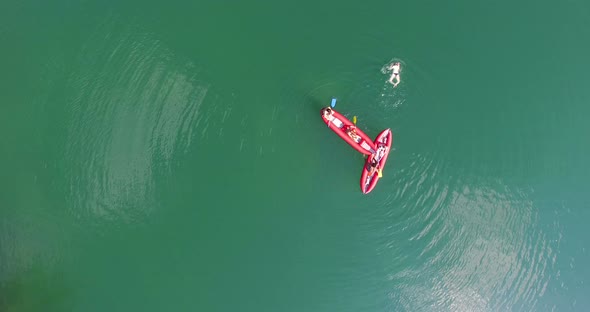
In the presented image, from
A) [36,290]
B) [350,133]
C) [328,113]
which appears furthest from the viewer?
[36,290]

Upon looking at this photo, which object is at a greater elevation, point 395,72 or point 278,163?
point 395,72

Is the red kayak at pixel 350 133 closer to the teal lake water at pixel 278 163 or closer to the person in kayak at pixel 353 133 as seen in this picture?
the person in kayak at pixel 353 133

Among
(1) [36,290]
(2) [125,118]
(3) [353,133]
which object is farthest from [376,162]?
(1) [36,290]

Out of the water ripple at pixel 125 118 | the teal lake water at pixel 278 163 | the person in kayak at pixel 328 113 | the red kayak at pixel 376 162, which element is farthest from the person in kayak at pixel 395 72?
the water ripple at pixel 125 118

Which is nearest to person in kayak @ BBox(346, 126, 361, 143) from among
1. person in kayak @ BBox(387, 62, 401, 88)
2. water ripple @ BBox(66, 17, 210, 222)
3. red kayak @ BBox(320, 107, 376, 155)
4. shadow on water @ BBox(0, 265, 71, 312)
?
red kayak @ BBox(320, 107, 376, 155)

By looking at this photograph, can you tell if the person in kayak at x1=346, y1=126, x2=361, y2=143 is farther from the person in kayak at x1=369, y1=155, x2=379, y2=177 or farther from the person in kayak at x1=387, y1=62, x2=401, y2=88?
the person in kayak at x1=387, y1=62, x2=401, y2=88

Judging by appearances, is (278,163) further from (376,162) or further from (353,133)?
(376,162)
